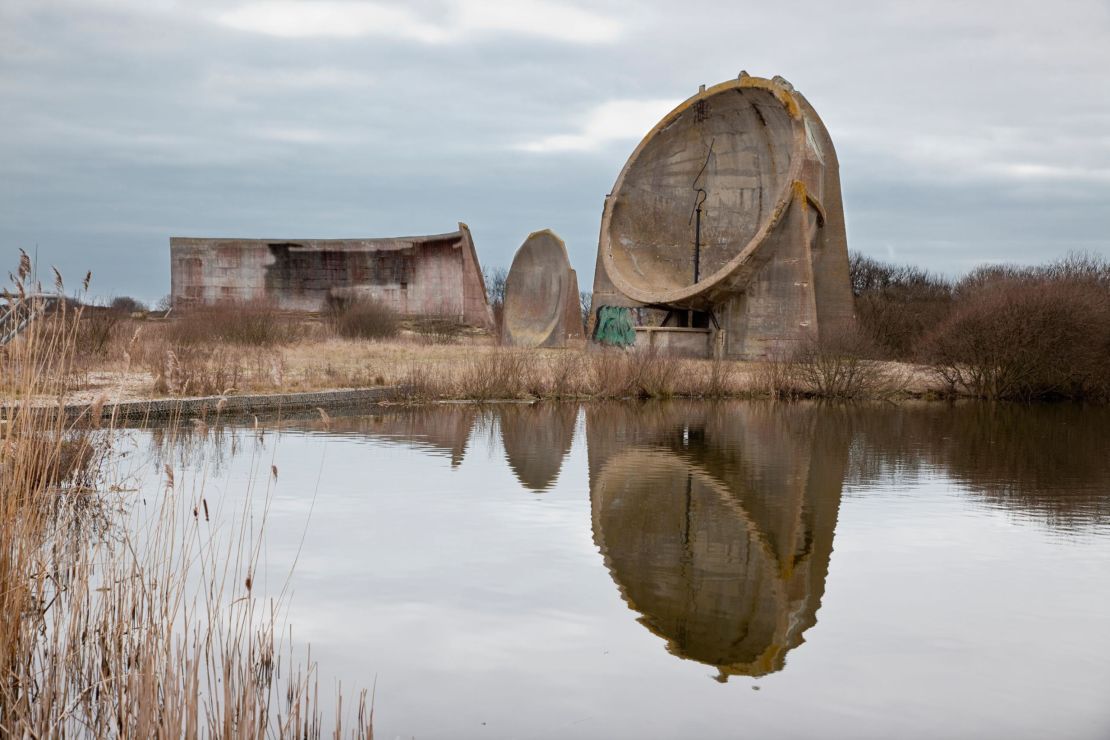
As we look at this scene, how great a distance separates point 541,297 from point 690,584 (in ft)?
89.5

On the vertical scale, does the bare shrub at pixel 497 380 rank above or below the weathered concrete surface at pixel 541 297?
below

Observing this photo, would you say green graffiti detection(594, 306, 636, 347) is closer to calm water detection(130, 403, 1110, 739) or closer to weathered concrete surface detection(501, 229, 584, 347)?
weathered concrete surface detection(501, 229, 584, 347)

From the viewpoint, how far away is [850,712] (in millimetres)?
4465

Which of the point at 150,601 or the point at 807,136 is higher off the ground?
the point at 807,136

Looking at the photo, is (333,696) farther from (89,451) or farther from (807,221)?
(807,221)

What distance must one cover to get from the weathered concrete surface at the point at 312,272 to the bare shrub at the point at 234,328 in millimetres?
9181

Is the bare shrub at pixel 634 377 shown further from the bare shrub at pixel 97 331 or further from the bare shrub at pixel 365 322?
the bare shrub at pixel 365 322

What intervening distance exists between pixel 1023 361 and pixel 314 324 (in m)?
21.5

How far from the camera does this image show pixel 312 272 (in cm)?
4025

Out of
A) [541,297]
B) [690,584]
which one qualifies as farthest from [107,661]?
[541,297]

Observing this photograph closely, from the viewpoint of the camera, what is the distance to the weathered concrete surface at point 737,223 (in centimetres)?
2584

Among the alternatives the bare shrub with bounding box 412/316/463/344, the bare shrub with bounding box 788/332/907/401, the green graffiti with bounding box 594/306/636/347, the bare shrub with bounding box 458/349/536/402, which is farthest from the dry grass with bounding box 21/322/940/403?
the bare shrub with bounding box 412/316/463/344

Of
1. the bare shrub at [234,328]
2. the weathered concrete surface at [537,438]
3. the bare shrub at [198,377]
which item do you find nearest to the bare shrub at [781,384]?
the weathered concrete surface at [537,438]

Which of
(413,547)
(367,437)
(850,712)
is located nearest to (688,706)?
(850,712)
